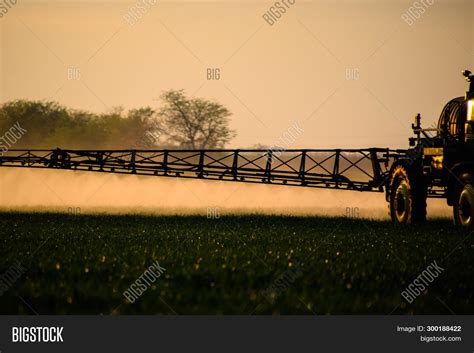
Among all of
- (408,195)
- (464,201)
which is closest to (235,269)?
(464,201)

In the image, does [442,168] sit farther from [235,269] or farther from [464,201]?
[235,269]

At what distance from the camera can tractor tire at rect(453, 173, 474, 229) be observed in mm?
21492

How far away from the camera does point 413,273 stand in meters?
13.6

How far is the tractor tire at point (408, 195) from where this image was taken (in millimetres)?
25062

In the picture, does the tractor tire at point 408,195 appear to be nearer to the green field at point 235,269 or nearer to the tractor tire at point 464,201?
the green field at point 235,269

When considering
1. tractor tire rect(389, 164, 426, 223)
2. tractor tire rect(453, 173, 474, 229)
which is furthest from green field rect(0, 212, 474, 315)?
tractor tire rect(389, 164, 426, 223)

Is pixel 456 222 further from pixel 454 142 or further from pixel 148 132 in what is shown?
pixel 148 132

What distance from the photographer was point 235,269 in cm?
1342

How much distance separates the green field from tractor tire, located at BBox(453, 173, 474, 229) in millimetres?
748

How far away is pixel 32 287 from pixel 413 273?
6.66 meters

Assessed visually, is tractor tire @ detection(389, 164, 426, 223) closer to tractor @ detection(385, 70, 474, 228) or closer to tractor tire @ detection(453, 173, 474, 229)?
tractor @ detection(385, 70, 474, 228)

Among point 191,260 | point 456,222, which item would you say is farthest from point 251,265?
point 456,222

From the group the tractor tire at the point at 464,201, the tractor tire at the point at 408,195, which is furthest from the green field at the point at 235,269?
the tractor tire at the point at 408,195

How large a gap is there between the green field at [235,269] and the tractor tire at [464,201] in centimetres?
75
